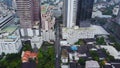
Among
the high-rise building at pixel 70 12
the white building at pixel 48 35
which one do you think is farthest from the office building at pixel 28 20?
the high-rise building at pixel 70 12

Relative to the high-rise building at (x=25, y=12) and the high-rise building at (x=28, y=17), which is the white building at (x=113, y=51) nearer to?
the high-rise building at (x=28, y=17)

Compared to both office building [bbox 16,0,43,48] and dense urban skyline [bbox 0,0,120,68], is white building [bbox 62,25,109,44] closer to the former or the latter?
dense urban skyline [bbox 0,0,120,68]

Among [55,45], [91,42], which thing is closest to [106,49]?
[91,42]

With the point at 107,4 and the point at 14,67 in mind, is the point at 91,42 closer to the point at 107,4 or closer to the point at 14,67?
the point at 14,67

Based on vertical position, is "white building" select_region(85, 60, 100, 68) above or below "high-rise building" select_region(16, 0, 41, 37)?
Result: below


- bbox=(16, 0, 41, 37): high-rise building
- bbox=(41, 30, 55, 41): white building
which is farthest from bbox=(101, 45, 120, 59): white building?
bbox=(16, 0, 41, 37): high-rise building

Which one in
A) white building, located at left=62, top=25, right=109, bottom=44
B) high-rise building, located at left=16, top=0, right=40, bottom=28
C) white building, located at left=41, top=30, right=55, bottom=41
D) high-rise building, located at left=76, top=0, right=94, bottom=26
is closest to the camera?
high-rise building, located at left=16, top=0, right=40, bottom=28
